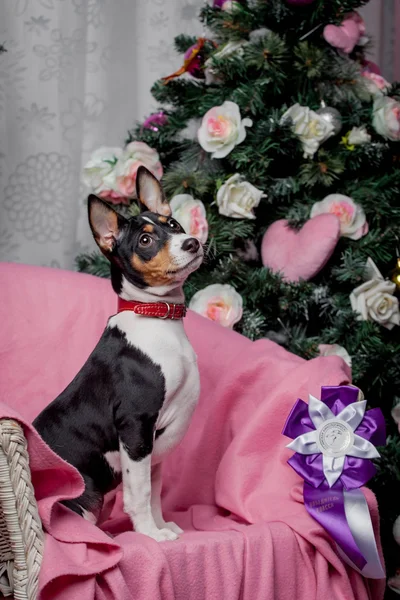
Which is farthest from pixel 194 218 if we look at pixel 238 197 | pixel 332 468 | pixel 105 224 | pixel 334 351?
pixel 332 468

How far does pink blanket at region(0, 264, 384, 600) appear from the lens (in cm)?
121

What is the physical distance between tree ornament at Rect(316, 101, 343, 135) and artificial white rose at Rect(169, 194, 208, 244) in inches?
16.5

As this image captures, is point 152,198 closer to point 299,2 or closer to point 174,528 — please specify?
point 174,528

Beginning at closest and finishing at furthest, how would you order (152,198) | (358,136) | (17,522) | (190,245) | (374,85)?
(17,522) < (190,245) < (152,198) < (358,136) < (374,85)

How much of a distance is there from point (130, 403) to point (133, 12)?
1758 mm

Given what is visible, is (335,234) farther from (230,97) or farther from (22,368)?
(22,368)

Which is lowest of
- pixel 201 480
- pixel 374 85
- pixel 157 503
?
pixel 201 480

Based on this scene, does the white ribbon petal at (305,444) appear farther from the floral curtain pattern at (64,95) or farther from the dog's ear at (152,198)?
the floral curtain pattern at (64,95)

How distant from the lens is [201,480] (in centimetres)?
178

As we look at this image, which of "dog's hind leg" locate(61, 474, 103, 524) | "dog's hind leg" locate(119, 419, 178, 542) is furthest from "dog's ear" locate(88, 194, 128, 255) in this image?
"dog's hind leg" locate(61, 474, 103, 524)

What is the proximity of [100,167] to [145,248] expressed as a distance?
937 mm

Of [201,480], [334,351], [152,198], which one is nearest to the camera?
[152,198]

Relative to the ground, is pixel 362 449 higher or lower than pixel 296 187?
lower

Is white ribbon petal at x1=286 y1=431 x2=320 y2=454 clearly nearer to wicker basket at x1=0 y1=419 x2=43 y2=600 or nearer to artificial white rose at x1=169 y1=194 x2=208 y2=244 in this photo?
wicker basket at x1=0 y1=419 x2=43 y2=600
